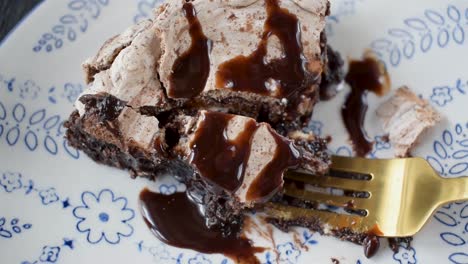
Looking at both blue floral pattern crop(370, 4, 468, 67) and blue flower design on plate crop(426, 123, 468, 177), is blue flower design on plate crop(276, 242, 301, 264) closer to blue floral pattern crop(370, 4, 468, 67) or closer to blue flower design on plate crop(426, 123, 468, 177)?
blue flower design on plate crop(426, 123, 468, 177)

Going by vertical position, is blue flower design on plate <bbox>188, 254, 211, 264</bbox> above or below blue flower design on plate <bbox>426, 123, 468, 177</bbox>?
below

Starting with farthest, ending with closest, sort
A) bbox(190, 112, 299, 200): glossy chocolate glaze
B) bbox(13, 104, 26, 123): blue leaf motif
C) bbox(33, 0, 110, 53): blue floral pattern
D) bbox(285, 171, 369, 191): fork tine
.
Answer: bbox(33, 0, 110, 53): blue floral pattern < bbox(13, 104, 26, 123): blue leaf motif < bbox(285, 171, 369, 191): fork tine < bbox(190, 112, 299, 200): glossy chocolate glaze

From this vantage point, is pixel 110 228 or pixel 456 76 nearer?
pixel 110 228

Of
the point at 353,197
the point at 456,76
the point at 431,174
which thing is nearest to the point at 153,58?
the point at 353,197

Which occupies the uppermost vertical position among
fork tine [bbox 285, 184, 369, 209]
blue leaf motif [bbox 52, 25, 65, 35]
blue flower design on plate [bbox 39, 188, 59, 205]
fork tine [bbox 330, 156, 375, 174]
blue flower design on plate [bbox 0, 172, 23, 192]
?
blue leaf motif [bbox 52, 25, 65, 35]

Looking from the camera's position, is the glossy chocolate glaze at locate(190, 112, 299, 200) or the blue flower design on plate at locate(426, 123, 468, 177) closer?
the glossy chocolate glaze at locate(190, 112, 299, 200)

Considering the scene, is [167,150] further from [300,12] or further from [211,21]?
[300,12]

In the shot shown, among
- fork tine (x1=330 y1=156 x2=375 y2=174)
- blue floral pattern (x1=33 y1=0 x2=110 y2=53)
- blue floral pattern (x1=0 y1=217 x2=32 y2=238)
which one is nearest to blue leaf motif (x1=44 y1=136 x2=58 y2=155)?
blue floral pattern (x1=0 y1=217 x2=32 y2=238)
